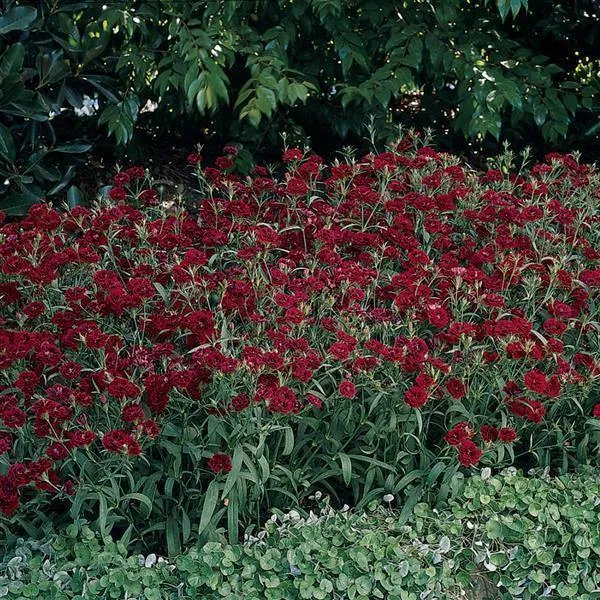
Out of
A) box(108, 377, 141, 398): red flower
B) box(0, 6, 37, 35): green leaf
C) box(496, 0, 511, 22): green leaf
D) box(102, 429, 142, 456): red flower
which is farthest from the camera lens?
box(0, 6, 37, 35): green leaf

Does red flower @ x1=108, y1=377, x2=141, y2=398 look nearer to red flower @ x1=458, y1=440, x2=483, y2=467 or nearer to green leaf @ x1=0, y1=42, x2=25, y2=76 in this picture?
red flower @ x1=458, y1=440, x2=483, y2=467

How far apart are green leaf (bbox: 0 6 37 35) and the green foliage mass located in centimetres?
246

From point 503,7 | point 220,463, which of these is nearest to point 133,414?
point 220,463

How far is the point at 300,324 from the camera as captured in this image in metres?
2.88

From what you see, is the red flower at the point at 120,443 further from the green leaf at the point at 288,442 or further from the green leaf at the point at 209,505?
the green leaf at the point at 288,442

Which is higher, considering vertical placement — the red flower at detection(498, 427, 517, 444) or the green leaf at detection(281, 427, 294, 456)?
the red flower at detection(498, 427, 517, 444)

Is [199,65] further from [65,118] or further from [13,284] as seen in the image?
[13,284]

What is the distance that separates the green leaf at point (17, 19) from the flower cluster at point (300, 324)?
92 cm

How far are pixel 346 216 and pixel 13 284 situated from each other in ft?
4.43

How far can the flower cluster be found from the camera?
2.69 m

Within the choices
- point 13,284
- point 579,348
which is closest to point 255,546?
point 13,284

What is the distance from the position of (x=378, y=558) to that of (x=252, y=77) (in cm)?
249

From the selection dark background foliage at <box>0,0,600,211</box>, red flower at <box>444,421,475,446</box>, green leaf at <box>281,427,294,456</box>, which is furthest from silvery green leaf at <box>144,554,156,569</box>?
dark background foliage at <box>0,0,600,211</box>

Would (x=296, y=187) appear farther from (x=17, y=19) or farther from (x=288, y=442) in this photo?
(x=17, y=19)
